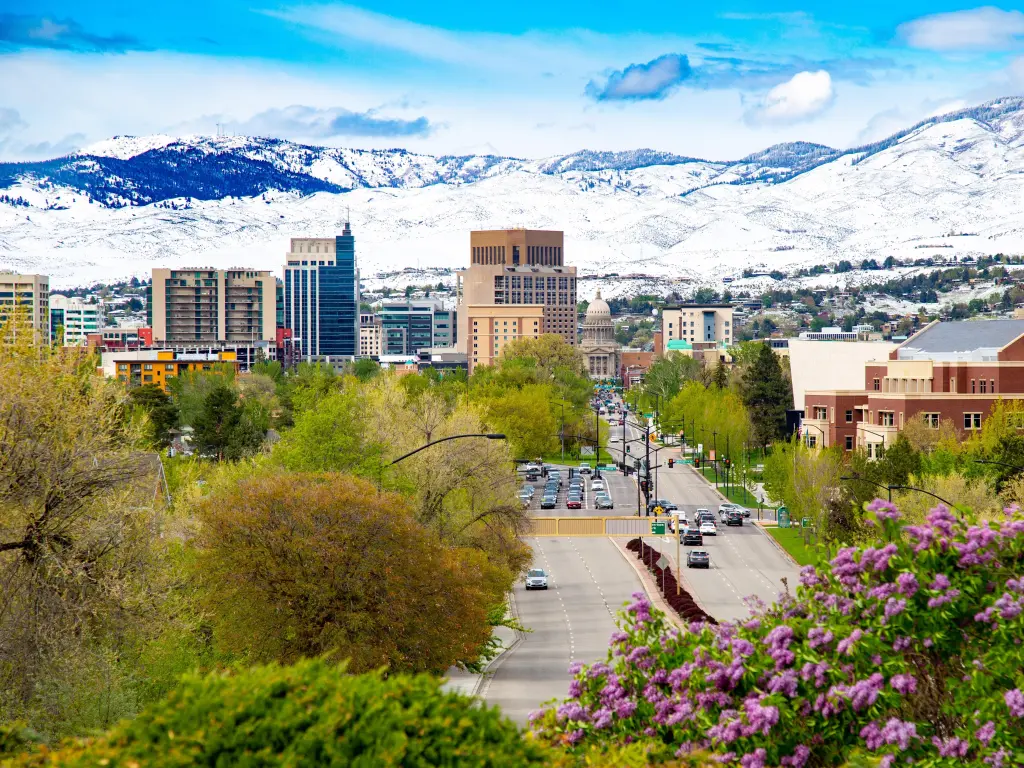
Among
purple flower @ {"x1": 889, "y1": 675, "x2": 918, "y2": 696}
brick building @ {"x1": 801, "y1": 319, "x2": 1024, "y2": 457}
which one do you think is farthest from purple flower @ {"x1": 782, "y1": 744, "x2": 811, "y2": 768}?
brick building @ {"x1": 801, "y1": 319, "x2": 1024, "y2": 457}

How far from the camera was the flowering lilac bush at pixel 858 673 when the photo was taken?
62.3 ft

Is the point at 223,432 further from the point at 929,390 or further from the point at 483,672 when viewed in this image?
the point at 483,672

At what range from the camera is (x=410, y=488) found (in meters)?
58.1

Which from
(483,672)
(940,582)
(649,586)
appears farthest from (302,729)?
(649,586)

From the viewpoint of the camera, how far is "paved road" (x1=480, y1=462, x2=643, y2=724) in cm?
4638

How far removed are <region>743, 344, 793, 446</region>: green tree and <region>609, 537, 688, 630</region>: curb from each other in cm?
5210

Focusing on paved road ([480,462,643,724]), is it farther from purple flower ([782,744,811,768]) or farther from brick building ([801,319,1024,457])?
purple flower ([782,744,811,768])

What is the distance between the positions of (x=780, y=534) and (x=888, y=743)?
74.2 metres

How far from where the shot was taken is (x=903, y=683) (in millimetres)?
A: 19125

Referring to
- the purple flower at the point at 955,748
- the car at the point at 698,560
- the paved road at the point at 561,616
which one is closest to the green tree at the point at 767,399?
the paved road at the point at 561,616

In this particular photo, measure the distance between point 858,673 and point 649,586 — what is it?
5070cm

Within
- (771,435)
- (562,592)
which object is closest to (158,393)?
(771,435)

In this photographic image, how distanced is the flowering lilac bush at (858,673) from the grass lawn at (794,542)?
53879mm

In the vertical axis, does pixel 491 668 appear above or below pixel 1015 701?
below
